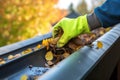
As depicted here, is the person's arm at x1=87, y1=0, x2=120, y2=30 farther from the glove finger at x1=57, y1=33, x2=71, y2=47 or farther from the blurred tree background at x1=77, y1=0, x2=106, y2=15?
the blurred tree background at x1=77, y1=0, x2=106, y2=15

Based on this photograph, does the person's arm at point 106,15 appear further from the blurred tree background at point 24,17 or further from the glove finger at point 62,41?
the blurred tree background at point 24,17

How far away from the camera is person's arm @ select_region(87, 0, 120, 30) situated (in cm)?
167

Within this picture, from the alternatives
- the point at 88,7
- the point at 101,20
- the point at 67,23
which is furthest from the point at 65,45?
the point at 88,7

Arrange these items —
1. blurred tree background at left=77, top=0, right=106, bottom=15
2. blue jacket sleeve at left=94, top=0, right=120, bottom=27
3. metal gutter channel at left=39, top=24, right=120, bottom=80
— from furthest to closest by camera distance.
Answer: blurred tree background at left=77, top=0, right=106, bottom=15, blue jacket sleeve at left=94, top=0, right=120, bottom=27, metal gutter channel at left=39, top=24, right=120, bottom=80

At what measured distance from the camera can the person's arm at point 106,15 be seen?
5.48 ft

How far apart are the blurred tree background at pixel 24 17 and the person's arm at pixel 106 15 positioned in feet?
13.1

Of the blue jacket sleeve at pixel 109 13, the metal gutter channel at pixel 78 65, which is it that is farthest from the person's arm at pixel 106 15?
the metal gutter channel at pixel 78 65

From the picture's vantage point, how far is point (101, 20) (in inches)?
68.2

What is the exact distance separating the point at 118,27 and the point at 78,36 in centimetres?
26

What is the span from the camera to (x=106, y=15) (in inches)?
67.1

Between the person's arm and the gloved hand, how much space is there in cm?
5

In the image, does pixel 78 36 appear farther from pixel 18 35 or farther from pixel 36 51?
pixel 18 35

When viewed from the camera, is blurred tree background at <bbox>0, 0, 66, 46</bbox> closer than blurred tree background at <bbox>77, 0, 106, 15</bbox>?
No

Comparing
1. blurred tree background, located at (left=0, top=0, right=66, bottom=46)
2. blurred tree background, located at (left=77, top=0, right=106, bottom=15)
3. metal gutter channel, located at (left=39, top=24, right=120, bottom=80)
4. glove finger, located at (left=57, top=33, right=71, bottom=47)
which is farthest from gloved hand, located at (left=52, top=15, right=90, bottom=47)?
blurred tree background, located at (left=0, top=0, right=66, bottom=46)
